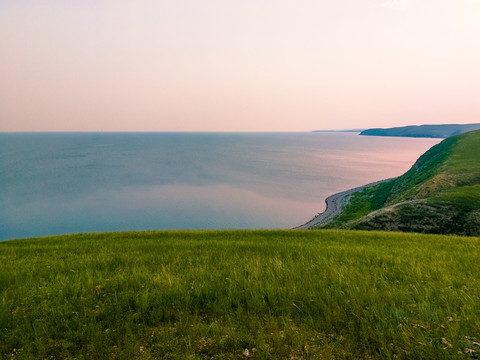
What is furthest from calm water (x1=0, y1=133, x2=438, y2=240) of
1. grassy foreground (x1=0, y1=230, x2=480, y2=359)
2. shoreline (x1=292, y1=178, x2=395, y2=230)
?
grassy foreground (x1=0, y1=230, x2=480, y2=359)

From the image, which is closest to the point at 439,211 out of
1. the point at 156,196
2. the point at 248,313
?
the point at 248,313

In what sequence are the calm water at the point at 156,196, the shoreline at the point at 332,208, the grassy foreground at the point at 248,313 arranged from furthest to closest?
1. the calm water at the point at 156,196
2. the shoreline at the point at 332,208
3. the grassy foreground at the point at 248,313

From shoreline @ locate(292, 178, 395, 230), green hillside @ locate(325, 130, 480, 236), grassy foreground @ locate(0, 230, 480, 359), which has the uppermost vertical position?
grassy foreground @ locate(0, 230, 480, 359)

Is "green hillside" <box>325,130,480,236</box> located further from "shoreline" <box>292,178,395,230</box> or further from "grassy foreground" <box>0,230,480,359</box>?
"grassy foreground" <box>0,230,480,359</box>

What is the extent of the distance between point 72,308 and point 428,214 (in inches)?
1609

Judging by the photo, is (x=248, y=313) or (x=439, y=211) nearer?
(x=248, y=313)

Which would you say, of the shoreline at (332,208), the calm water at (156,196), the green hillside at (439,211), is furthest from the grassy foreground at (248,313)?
the calm water at (156,196)

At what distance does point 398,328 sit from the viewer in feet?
13.6

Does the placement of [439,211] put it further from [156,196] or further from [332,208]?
[156,196]

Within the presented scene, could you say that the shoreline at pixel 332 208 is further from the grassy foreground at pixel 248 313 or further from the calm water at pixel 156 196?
the grassy foreground at pixel 248 313

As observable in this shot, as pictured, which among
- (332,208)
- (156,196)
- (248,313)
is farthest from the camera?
(156,196)

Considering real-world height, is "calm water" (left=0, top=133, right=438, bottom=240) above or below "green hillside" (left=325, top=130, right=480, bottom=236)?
below

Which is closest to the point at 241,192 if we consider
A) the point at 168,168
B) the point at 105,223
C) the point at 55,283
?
the point at 105,223

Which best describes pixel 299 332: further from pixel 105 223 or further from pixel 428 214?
pixel 105 223
